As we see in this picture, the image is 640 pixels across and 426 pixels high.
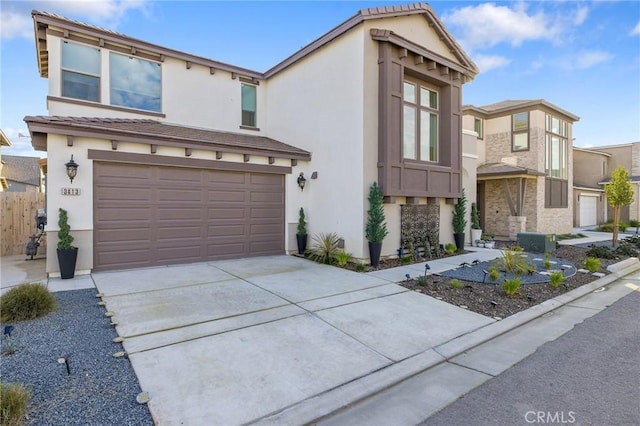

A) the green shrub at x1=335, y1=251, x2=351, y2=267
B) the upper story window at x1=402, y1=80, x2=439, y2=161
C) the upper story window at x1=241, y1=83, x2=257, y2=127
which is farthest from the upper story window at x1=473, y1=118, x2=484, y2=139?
the green shrub at x1=335, y1=251, x2=351, y2=267

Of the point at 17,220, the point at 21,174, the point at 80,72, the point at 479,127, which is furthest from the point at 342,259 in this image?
the point at 21,174

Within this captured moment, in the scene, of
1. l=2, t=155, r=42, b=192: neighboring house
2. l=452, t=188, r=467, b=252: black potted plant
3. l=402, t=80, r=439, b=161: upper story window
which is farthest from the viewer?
l=2, t=155, r=42, b=192: neighboring house

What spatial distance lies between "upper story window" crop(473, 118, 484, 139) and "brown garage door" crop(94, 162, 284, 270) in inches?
495

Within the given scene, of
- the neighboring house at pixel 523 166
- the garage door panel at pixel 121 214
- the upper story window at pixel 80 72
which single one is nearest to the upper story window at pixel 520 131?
the neighboring house at pixel 523 166

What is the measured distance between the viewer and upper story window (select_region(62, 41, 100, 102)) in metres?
9.09

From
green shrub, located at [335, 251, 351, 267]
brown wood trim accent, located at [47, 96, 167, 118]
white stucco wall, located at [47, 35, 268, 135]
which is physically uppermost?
white stucco wall, located at [47, 35, 268, 135]

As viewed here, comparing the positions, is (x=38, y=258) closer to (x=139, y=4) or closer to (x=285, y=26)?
(x=139, y=4)

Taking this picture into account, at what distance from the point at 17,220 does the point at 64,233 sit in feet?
19.3

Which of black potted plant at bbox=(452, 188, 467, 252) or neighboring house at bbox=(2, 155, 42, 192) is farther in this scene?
neighboring house at bbox=(2, 155, 42, 192)

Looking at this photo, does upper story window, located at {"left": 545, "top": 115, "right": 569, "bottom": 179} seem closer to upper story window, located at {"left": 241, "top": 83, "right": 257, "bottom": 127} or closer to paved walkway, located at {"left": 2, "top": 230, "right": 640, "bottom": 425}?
paved walkway, located at {"left": 2, "top": 230, "right": 640, "bottom": 425}

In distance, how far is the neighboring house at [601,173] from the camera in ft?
81.5

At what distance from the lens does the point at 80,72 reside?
30.5 feet

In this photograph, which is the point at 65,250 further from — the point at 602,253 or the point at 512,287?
the point at 602,253

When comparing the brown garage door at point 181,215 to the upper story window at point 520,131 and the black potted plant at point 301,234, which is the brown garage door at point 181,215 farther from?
the upper story window at point 520,131
